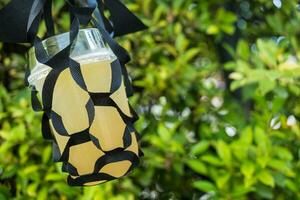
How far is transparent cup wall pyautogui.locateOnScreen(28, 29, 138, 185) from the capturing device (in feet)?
2.37

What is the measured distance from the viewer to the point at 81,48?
727mm

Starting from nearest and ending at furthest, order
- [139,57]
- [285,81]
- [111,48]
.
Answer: [111,48], [285,81], [139,57]

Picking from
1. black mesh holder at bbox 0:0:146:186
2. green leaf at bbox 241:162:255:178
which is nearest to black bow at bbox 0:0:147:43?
black mesh holder at bbox 0:0:146:186

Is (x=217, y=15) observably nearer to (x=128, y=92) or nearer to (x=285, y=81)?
(x=285, y=81)

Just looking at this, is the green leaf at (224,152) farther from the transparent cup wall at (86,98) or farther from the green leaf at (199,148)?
the transparent cup wall at (86,98)

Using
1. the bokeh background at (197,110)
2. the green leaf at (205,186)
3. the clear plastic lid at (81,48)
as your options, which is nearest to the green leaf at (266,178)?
the bokeh background at (197,110)

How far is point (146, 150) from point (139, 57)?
33cm

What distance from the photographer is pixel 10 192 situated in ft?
5.10

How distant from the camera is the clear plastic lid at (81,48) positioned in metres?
0.72

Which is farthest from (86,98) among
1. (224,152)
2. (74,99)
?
(224,152)

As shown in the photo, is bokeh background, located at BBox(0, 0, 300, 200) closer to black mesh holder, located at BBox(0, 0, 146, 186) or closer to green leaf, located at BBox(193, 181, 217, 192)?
green leaf, located at BBox(193, 181, 217, 192)

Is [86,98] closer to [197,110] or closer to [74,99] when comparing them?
[74,99]

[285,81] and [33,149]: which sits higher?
[285,81]

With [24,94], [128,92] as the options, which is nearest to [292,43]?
[24,94]
